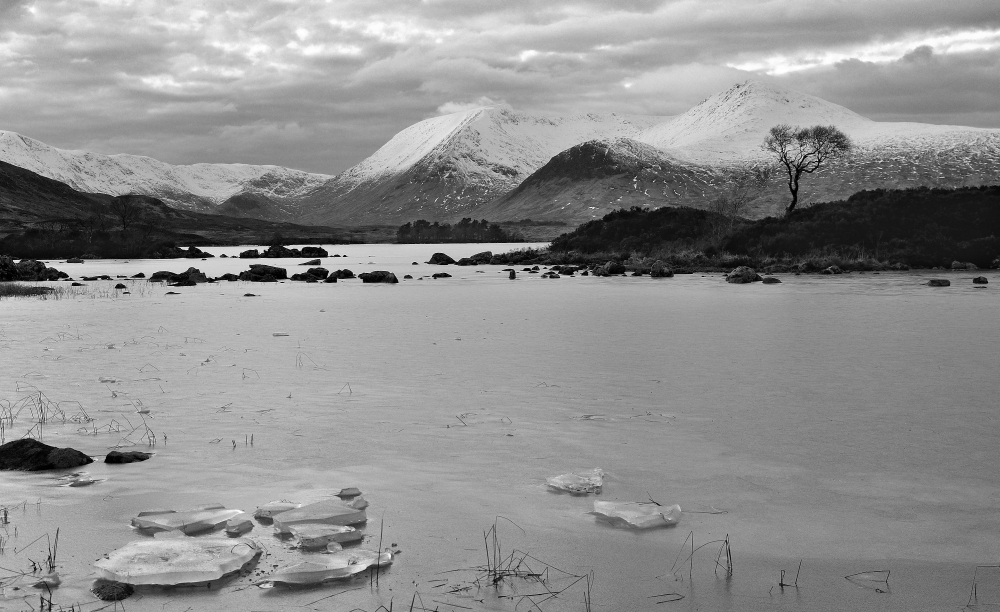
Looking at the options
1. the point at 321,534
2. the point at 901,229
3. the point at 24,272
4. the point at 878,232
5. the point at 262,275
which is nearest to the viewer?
the point at 321,534

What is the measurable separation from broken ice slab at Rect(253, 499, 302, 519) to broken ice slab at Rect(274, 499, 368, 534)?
11 centimetres

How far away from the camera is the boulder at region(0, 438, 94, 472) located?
959cm

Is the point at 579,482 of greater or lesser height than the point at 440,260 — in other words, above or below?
below

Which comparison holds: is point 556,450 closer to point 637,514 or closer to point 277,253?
point 637,514

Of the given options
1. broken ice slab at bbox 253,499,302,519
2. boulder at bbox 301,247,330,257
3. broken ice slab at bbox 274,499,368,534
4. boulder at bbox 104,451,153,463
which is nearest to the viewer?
broken ice slab at bbox 274,499,368,534

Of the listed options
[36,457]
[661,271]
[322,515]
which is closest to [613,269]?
[661,271]

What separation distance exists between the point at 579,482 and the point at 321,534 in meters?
2.96

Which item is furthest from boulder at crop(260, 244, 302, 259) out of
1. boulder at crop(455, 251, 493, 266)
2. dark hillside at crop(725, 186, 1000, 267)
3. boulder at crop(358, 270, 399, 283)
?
dark hillside at crop(725, 186, 1000, 267)

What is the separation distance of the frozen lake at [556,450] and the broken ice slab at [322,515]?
0.24m

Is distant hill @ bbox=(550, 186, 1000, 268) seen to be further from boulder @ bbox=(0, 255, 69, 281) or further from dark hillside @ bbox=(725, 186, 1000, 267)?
boulder @ bbox=(0, 255, 69, 281)

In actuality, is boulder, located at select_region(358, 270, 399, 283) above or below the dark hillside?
below

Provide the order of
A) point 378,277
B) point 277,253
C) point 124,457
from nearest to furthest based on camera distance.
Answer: point 124,457, point 378,277, point 277,253

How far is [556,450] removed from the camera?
10.8 metres

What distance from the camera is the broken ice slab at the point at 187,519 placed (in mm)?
7621
